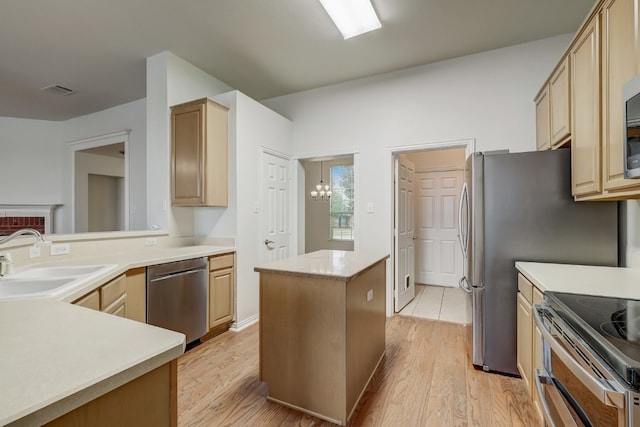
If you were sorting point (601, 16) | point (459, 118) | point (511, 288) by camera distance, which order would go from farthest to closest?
point (459, 118) → point (511, 288) → point (601, 16)

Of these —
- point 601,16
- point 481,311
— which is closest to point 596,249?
point 481,311

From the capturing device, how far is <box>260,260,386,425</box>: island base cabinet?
171 cm

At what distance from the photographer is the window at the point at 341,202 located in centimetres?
653

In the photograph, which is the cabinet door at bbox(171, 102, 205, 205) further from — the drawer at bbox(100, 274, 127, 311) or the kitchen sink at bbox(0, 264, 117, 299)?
the kitchen sink at bbox(0, 264, 117, 299)

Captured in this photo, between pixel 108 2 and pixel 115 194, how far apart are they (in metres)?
4.92

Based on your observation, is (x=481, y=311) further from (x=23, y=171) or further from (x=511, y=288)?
(x=23, y=171)

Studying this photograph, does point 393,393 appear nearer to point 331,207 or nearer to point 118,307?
point 118,307

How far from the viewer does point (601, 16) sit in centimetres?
159

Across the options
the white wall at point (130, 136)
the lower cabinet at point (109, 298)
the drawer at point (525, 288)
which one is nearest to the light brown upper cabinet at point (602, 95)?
the drawer at point (525, 288)

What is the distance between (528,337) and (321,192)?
201 inches

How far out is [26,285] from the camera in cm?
159

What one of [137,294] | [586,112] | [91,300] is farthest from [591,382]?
[137,294]

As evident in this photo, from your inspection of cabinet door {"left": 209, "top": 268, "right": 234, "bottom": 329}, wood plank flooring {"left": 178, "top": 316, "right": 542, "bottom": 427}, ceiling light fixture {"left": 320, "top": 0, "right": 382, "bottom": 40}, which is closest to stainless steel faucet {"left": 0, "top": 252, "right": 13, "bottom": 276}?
wood plank flooring {"left": 178, "top": 316, "right": 542, "bottom": 427}

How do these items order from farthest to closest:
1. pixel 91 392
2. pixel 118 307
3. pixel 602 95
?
pixel 118 307
pixel 602 95
pixel 91 392
